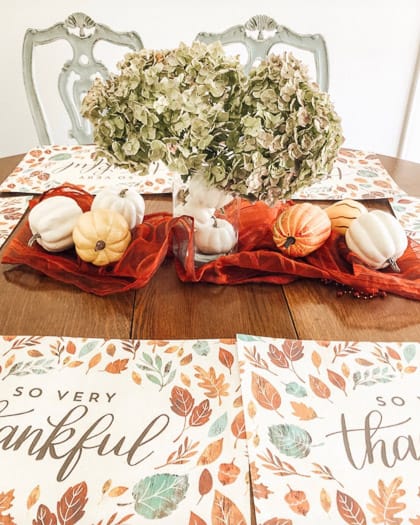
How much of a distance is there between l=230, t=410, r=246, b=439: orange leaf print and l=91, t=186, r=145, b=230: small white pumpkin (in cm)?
46

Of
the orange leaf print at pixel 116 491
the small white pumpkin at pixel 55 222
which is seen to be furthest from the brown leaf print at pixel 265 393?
the small white pumpkin at pixel 55 222

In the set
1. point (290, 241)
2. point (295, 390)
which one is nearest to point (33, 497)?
point (295, 390)

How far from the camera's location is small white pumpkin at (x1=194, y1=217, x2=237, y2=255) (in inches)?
36.3

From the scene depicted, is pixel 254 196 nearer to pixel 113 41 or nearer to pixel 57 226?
pixel 57 226

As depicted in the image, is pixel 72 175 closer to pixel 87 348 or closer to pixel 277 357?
pixel 87 348

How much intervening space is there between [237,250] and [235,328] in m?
0.20

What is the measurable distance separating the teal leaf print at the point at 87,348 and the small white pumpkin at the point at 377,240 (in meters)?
0.48

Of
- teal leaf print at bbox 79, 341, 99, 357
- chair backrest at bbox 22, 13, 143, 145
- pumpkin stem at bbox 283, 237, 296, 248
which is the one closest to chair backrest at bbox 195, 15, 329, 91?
chair backrest at bbox 22, 13, 143, 145

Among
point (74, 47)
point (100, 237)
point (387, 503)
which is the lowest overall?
point (387, 503)

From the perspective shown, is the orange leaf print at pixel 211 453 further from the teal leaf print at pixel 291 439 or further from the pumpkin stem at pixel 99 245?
the pumpkin stem at pixel 99 245

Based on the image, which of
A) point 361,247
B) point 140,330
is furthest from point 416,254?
point 140,330

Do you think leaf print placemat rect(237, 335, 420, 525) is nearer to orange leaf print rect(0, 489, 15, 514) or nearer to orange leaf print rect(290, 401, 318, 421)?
orange leaf print rect(290, 401, 318, 421)

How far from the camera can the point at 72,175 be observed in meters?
1.32

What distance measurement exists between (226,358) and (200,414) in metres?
Answer: 0.11
